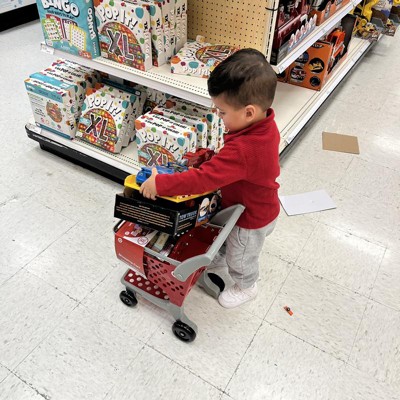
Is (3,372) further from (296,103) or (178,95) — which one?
(296,103)

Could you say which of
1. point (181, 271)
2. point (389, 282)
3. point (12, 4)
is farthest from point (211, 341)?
point (12, 4)

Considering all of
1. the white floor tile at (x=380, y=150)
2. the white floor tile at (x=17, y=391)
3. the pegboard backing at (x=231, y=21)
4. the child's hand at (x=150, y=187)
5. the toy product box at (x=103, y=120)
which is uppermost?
the pegboard backing at (x=231, y=21)

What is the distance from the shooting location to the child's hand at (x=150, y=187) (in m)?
1.30

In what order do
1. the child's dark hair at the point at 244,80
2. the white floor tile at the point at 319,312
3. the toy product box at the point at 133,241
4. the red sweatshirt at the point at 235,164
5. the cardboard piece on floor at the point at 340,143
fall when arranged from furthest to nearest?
the cardboard piece on floor at the point at 340,143
the white floor tile at the point at 319,312
the toy product box at the point at 133,241
the red sweatshirt at the point at 235,164
the child's dark hair at the point at 244,80

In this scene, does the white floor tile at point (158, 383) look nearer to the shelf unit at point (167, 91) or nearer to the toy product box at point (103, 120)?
the shelf unit at point (167, 91)

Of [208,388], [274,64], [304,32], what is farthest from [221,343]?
[304,32]

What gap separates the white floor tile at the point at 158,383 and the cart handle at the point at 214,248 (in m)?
0.48

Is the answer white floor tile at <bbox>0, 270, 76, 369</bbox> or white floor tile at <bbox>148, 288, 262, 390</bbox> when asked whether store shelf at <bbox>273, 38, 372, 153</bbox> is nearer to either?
white floor tile at <bbox>148, 288, 262, 390</bbox>

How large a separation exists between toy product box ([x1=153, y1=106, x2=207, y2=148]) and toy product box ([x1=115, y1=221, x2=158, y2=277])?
2.50ft

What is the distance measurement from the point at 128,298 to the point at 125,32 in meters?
1.35

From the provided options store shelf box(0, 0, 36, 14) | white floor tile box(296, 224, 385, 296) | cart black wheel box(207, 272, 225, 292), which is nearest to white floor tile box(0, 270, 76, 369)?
cart black wheel box(207, 272, 225, 292)

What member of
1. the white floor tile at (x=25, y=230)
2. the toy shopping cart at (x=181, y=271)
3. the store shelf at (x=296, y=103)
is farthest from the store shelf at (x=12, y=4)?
the toy shopping cart at (x=181, y=271)

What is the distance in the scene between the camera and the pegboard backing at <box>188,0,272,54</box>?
2019 millimetres

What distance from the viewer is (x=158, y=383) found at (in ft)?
5.23
